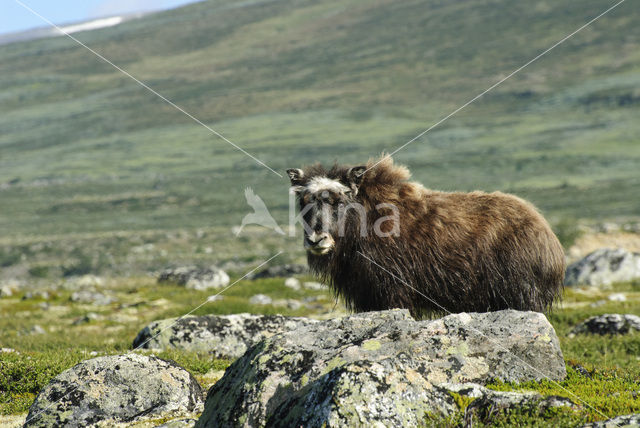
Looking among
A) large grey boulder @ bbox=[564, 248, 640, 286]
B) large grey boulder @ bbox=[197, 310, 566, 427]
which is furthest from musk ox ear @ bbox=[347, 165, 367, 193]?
large grey boulder @ bbox=[564, 248, 640, 286]

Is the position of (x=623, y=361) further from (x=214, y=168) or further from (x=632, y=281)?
(x=214, y=168)

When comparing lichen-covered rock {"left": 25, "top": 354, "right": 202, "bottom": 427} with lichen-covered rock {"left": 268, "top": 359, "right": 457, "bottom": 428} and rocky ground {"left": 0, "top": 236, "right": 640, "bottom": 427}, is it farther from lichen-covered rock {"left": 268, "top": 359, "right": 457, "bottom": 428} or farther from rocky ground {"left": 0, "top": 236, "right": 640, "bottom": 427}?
lichen-covered rock {"left": 268, "top": 359, "right": 457, "bottom": 428}

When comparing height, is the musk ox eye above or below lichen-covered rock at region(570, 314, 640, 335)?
above

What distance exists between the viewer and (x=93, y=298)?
2291cm

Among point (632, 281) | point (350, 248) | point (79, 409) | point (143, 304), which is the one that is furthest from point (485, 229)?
point (632, 281)

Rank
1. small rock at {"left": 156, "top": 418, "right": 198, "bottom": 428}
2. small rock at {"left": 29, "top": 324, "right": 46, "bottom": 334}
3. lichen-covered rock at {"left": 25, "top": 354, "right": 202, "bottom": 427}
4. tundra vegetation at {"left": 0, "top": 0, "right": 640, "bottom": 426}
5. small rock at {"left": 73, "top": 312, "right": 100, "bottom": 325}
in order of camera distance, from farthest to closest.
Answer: small rock at {"left": 73, "top": 312, "right": 100, "bottom": 325}
small rock at {"left": 29, "top": 324, "right": 46, "bottom": 334}
tundra vegetation at {"left": 0, "top": 0, "right": 640, "bottom": 426}
lichen-covered rock at {"left": 25, "top": 354, "right": 202, "bottom": 427}
small rock at {"left": 156, "top": 418, "right": 198, "bottom": 428}

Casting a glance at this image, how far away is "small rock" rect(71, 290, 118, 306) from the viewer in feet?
72.6

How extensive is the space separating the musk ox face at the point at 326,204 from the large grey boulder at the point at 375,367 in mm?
2634

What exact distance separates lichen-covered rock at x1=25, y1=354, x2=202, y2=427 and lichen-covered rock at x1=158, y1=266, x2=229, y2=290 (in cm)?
1644

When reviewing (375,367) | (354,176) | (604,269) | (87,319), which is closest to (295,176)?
(354,176)

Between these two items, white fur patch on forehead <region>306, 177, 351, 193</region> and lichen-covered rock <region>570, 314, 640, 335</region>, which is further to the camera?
lichen-covered rock <region>570, 314, 640, 335</region>

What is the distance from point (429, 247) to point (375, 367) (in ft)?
15.4

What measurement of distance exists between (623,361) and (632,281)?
12.2 meters

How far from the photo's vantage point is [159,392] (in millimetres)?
8477
